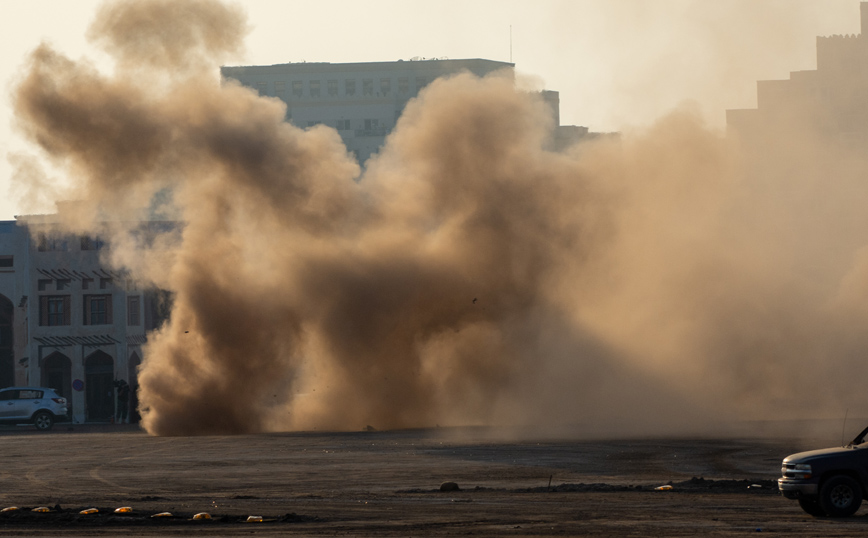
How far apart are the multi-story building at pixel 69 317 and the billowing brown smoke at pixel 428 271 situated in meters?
30.8

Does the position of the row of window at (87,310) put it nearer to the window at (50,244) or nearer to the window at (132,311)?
the window at (132,311)

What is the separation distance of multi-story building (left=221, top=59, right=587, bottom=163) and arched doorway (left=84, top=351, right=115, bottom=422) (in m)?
61.8

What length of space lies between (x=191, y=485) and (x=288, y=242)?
810 inches

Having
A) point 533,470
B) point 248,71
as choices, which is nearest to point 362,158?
point 248,71

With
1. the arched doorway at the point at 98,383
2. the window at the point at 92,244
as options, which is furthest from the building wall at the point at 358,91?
the arched doorway at the point at 98,383

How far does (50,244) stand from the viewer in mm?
75625

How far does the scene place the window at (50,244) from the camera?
75000mm

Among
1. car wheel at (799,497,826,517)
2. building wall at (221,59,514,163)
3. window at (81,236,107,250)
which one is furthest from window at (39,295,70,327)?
car wheel at (799,497,826,517)

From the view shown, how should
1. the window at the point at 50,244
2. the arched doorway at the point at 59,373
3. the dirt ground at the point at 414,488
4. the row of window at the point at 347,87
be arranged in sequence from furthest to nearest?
1. the row of window at the point at 347,87
2. the arched doorway at the point at 59,373
3. the window at the point at 50,244
4. the dirt ground at the point at 414,488

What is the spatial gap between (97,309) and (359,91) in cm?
6523

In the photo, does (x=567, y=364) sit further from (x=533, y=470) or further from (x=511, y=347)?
(x=533, y=470)

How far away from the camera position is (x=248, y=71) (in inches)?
5428

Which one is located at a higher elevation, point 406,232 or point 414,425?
point 406,232

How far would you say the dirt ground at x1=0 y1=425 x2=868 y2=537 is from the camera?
16141 millimetres
